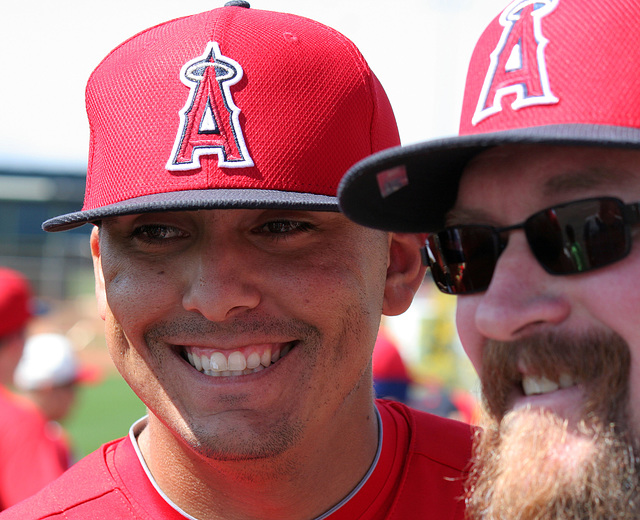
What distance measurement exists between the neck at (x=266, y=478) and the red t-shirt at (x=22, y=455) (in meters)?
2.14

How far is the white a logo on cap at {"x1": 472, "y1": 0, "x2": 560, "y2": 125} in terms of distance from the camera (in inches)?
64.7

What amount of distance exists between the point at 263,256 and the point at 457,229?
1.86ft

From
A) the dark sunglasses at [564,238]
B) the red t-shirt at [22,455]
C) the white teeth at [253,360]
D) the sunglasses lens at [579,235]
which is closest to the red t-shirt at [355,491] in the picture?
the white teeth at [253,360]

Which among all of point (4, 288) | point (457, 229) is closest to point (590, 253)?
point (457, 229)

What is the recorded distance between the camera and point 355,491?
228 cm

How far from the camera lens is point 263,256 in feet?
6.79

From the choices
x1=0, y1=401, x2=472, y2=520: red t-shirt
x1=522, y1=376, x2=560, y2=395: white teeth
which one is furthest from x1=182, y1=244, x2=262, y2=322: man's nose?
x1=522, y1=376, x2=560, y2=395: white teeth

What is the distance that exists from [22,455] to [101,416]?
10.4m

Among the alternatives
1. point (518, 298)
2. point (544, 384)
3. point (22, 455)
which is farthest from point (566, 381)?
point (22, 455)

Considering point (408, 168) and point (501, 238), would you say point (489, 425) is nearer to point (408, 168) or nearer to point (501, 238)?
point (501, 238)

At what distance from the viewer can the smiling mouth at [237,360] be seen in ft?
7.00

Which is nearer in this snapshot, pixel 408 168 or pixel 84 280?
pixel 408 168

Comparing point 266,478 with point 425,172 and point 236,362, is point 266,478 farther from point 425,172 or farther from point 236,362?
point 425,172

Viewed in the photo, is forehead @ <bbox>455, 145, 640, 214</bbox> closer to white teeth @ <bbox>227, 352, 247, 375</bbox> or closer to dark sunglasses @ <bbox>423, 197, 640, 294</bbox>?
dark sunglasses @ <bbox>423, 197, 640, 294</bbox>
